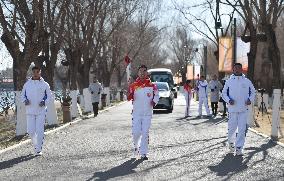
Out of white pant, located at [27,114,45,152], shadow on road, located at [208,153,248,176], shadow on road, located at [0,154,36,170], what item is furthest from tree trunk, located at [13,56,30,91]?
shadow on road, located at [208,153,248,176]

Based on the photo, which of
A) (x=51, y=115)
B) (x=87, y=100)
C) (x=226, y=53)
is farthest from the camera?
(x=226, y=53)

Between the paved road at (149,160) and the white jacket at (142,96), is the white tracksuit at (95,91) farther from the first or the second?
the white jacket at (142,96)

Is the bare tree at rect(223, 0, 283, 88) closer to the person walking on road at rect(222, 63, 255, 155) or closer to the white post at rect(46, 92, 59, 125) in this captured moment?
the white post at rect(46, 92, 59, 125)

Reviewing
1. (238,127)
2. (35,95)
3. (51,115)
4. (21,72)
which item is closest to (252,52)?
(51,115)

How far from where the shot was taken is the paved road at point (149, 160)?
393 inches

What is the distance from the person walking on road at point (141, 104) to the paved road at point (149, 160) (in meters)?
0.50

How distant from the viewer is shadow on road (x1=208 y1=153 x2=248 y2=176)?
34.1 ft

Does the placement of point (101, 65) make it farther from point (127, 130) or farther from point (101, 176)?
point (101, 176)

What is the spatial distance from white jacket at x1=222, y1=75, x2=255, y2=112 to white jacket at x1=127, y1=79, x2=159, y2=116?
166 cm

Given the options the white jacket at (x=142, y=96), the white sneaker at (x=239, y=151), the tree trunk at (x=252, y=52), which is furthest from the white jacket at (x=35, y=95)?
the tree trunk at (x=252, y=52)

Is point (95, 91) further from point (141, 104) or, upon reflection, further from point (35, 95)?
point (141, 104)

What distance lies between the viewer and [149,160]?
1186cm

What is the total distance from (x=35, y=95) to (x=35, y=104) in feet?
0.62

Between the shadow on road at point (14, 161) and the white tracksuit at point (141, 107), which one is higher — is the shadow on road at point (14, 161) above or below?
below
